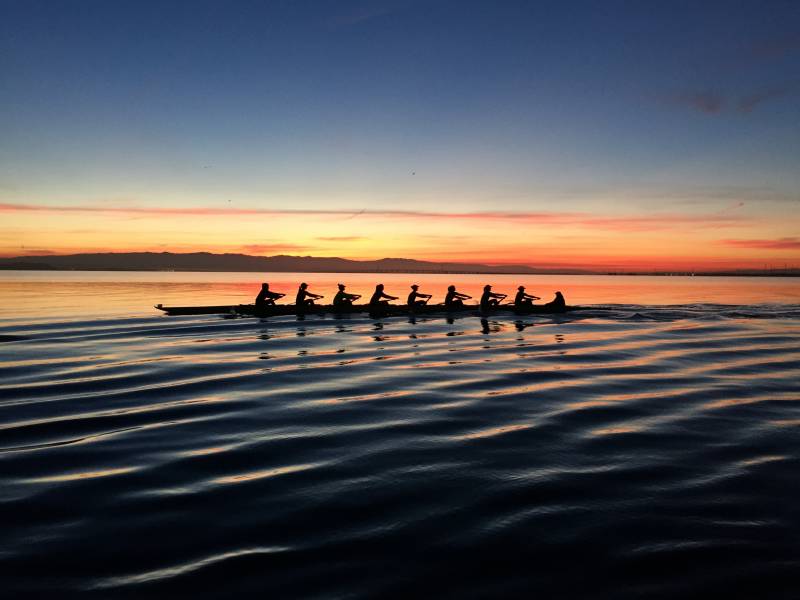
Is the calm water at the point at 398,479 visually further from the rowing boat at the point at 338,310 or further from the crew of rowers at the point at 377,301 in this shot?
the crew of rowers at the point at 377,301

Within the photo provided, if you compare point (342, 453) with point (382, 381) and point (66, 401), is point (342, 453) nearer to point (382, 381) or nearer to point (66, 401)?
point (382, 381)

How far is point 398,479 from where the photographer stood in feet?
33.1

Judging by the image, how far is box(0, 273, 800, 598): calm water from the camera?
688cm

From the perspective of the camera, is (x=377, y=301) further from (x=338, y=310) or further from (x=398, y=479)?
(x=398, y=479)

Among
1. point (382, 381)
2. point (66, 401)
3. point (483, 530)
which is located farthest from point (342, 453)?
point (66, 401)

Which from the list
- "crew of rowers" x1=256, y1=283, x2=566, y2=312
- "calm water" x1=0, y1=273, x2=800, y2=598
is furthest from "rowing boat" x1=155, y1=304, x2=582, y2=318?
"calm water" x1=0, y1=273, x2=800, y2=598

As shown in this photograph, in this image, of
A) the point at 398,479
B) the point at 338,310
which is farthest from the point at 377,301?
the point at 398,479

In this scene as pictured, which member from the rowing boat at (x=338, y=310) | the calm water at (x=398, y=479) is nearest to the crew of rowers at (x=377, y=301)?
the rowing boat at (x=338, y=310)

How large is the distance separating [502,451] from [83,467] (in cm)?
909

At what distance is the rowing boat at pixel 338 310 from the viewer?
42.9 meters

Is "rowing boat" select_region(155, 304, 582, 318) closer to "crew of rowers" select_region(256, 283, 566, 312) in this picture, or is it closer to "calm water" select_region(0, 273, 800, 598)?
"crew of rowers" select_region(256, 283, 566, 312)

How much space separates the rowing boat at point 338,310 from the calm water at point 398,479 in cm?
1957

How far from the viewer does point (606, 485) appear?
9797mm

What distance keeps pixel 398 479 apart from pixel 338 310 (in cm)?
3488
